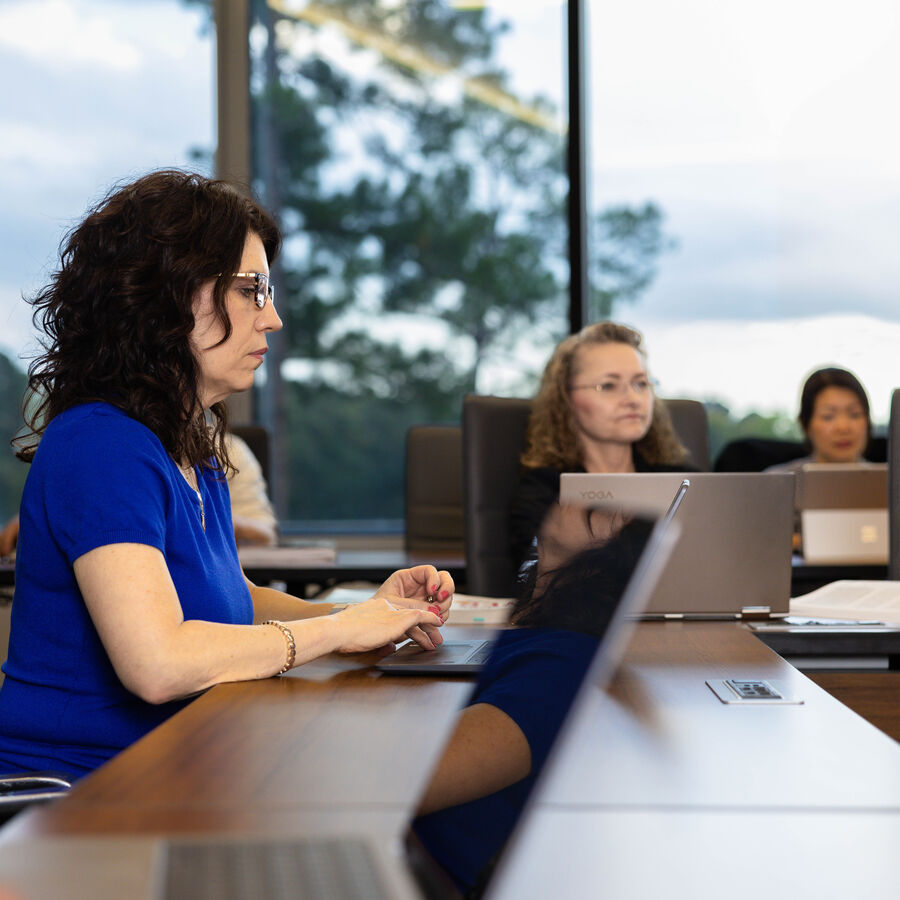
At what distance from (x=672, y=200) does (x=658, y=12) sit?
0.83 meters

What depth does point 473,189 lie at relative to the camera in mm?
4938

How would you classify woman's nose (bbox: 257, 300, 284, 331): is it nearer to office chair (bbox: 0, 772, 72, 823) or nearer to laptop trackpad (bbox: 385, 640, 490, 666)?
laptop trackpad (bbox: 385, 640, 490, 666)

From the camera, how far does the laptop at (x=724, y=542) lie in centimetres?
181

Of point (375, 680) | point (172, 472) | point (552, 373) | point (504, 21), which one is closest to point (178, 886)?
point (375, 680)

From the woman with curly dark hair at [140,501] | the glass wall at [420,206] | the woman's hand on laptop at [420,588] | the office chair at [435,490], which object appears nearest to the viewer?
the woman with curly dark hair at [140,501]

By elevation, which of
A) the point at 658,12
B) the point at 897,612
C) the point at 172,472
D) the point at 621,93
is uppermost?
the point at 658,12

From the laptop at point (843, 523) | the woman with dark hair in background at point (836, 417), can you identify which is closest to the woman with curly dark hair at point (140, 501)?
the laptop at point (843, 523)

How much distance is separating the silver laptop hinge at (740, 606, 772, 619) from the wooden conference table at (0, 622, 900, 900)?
2.10ft

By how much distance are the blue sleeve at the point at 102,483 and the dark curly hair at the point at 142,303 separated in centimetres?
8

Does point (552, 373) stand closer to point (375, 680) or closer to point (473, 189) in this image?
point (375, 680)

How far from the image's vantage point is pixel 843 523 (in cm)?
290

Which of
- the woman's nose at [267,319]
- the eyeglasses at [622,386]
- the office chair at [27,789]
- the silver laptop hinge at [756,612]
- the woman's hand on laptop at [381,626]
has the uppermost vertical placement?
the woman's nose at [267,319]

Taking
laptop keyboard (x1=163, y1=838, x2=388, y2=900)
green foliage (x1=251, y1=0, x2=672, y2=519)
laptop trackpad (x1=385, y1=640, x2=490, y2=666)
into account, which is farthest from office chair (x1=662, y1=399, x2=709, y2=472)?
laptop keyboard (x1=163, y1=838, x2=388, y2=900)

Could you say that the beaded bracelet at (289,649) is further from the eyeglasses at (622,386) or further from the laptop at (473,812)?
the eyeglasses at (622,386)
